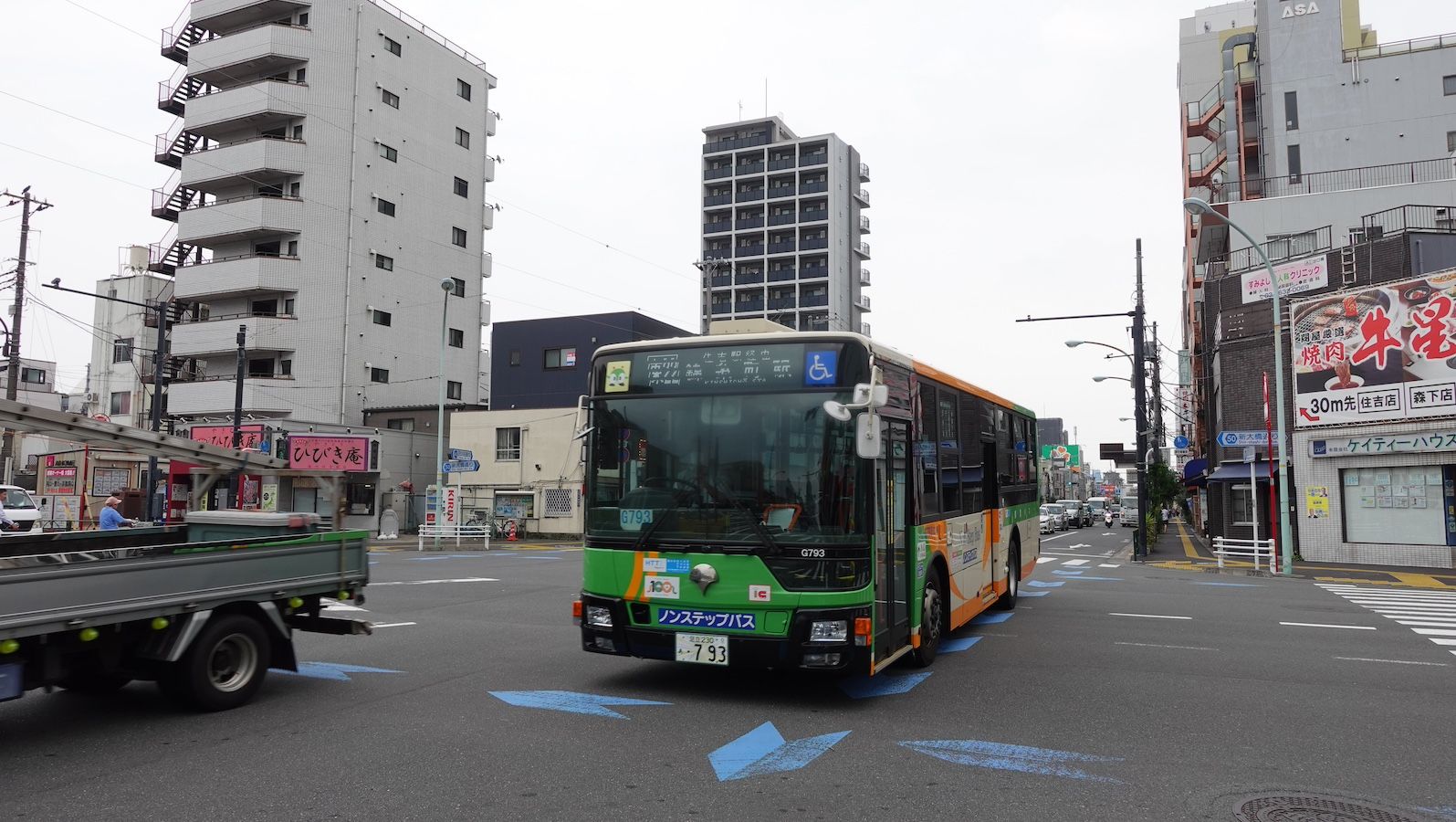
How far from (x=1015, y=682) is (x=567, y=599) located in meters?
8.13

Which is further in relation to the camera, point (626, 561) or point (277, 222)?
point (277, 222)

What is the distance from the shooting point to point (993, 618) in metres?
13.0

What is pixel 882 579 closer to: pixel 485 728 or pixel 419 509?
pixel 485 728

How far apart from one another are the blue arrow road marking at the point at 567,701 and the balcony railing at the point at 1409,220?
3105 cm

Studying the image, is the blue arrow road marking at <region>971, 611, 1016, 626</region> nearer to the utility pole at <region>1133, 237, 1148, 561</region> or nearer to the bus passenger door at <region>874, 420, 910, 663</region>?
the bus passenger door at <region>874, 420, 910, 663</region>

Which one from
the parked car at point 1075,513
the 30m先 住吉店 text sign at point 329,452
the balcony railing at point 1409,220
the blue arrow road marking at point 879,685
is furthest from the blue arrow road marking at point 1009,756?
the parked car at point 1075,513

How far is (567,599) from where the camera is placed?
1462 cm

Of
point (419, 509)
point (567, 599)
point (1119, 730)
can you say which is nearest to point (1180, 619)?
point (1119, 730)

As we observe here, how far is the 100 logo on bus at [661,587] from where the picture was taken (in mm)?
7254

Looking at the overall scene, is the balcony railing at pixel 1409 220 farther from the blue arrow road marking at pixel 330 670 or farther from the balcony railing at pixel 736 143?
the balcony railing at pixel 736 143

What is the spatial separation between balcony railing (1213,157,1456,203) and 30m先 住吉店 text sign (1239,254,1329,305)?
1106 centimetres

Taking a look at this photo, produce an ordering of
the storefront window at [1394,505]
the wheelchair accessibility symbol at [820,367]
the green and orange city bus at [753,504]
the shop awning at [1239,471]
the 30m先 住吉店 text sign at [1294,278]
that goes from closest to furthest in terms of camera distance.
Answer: the green and orange city bus at [753,504], the wheelchair accessibility symbol at [820,367], the storefront window at [1394,505], the 30m先 住吉店 text sign at [1294,278], the shop awning at [1239,471]

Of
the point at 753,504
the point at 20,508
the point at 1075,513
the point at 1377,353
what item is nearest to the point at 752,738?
the point at 753,504

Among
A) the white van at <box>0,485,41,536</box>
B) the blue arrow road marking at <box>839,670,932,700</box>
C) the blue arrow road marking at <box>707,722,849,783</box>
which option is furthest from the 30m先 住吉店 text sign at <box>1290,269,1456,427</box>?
the white van at <box>0,485,41,536</box>
